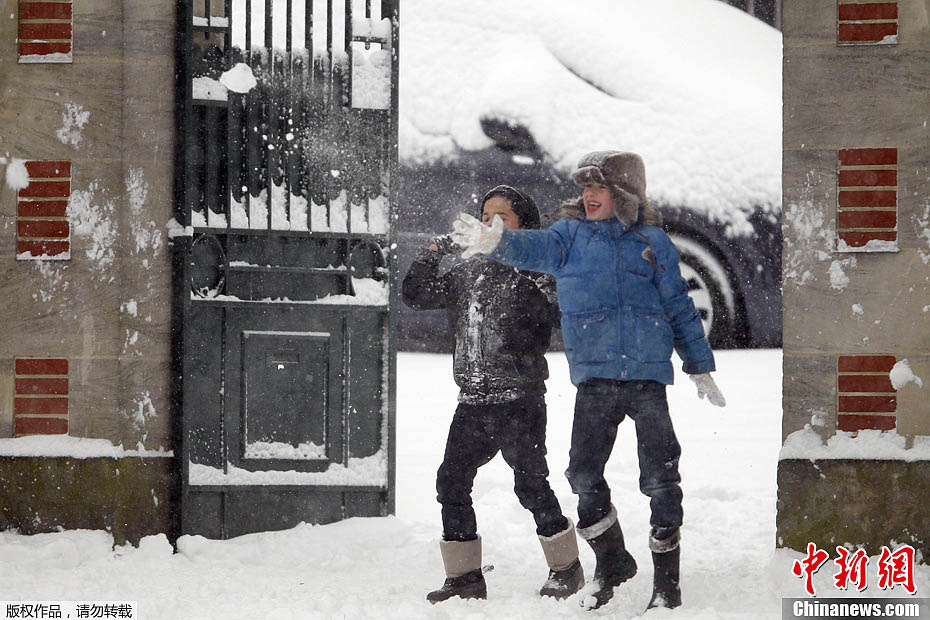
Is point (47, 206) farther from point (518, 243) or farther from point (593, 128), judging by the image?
point (593, 128)

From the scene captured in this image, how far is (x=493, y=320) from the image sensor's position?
13.8 ft

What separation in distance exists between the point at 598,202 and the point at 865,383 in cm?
137

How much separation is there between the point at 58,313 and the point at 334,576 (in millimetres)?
1699

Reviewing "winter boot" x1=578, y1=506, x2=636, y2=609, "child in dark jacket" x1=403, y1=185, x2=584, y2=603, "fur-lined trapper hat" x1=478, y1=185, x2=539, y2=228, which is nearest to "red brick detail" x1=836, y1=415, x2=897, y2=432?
"winter boot" x1=578, y1=506, x2=636, y2=609

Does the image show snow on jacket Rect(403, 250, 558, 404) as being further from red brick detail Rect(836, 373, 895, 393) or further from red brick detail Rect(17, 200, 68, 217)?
red brick detail Rect(17, 200, 68, 217)

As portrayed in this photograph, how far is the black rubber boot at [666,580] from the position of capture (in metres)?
3.91

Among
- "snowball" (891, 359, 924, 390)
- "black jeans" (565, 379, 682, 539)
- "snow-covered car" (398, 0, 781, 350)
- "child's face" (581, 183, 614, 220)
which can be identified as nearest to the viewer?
"black jeans" (565, 379, 682, 539)

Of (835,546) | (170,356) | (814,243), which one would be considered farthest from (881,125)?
(170,356)

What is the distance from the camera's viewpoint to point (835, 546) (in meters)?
4.48

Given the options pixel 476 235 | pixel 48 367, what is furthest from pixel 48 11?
pixel 476 235

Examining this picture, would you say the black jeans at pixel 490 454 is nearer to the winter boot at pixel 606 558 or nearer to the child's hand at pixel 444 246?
the winter boot at pixel 606 558

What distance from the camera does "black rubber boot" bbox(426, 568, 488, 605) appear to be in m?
4.13

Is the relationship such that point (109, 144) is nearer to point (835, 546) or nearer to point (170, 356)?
point (170, 356)

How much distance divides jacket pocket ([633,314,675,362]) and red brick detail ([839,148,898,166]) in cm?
117
